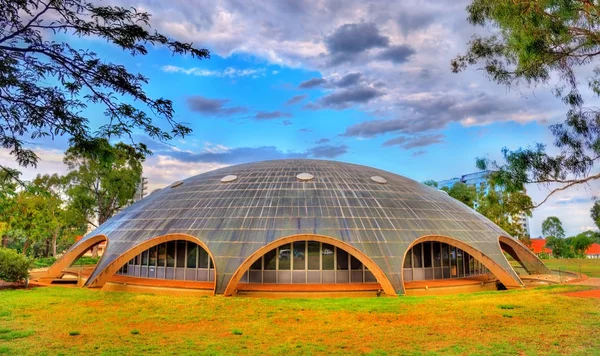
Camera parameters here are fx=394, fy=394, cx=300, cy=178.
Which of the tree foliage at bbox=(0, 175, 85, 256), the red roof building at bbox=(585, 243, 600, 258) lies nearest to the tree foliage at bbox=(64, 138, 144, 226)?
the tree foliage at bbox=(0, 175, 85, 256)

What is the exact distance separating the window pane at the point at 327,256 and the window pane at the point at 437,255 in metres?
7.22

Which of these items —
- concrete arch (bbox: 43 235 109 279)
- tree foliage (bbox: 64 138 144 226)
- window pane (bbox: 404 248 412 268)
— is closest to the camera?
window pane (bbox: 404 248 412 268)

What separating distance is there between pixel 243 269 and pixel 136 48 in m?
13.6

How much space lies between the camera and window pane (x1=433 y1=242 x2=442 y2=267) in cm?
2536

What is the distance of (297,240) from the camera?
22219 millimetres

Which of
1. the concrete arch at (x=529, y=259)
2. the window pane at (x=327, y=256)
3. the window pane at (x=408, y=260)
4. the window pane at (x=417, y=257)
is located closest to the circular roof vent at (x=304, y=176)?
the window pane at (x=327, y=256)

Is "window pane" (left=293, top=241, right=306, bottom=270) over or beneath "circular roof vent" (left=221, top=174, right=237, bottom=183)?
beneath

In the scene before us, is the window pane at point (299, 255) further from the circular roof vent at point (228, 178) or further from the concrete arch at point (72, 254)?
the concrete arch at point (72, 254)

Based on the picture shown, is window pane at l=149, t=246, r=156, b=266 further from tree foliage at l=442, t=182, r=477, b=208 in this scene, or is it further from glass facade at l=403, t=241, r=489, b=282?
tree foliage at l=442, t=182, r=477, b=208

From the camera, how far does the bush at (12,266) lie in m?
21.9

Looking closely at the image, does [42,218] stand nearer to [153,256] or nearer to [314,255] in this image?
[153,256]

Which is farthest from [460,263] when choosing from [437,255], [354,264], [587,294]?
[354,264]

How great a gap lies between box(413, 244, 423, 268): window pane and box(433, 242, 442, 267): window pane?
1.26m

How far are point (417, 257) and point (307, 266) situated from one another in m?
7.13
